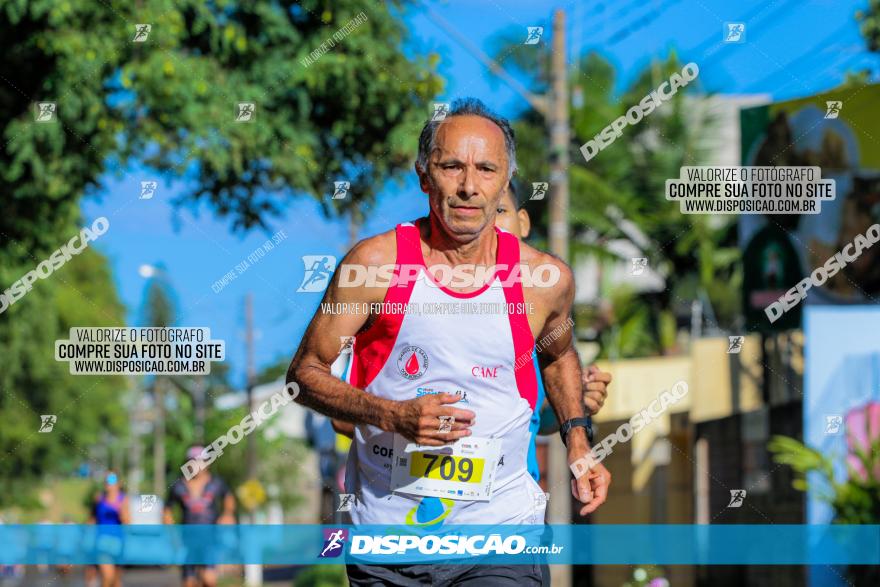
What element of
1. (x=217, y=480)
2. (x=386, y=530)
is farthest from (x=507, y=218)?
(x=217, y=480)

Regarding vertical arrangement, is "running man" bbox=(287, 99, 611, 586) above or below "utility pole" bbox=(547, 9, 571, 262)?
below

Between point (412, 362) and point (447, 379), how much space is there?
13cm

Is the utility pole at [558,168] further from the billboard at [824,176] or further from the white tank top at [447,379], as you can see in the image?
the white tank top at [447,379]

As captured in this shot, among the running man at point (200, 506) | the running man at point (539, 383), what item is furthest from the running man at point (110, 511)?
the running man at point (539, 383)

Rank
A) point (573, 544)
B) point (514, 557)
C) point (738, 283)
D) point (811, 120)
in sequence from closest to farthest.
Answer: point (514, 557)
point (573, 544)
point (811, 120)
point (738, 283)

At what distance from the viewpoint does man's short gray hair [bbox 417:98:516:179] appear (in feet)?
15.1

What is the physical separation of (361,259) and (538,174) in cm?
1069

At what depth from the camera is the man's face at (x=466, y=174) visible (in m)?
4.47

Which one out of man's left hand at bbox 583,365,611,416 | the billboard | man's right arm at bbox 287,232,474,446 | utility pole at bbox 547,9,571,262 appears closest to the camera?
man's right arm at bbox 287,232,474,446

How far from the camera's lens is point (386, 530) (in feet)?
13.9

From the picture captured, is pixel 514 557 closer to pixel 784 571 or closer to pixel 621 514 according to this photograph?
pixel 784 571

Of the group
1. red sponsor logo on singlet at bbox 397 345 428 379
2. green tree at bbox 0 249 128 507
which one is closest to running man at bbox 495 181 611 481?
red sponsor logo on singlet at bbox 397 345 428 379

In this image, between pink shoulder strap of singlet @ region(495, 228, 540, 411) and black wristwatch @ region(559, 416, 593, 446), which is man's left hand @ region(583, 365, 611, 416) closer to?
black wristwatch @ region(559, 416, 593, 446)

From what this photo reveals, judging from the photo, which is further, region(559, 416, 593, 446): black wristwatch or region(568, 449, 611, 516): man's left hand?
region(559, 416, 593, 446): black wristwatch
